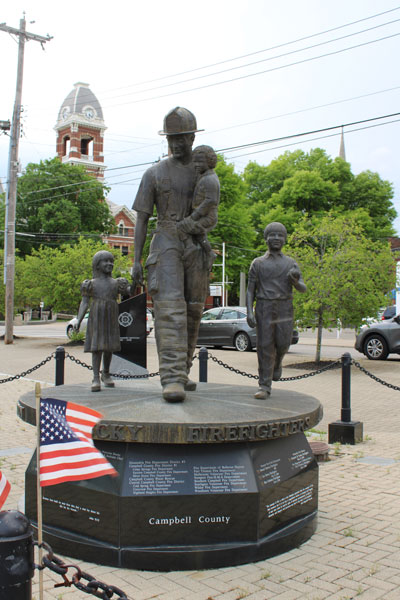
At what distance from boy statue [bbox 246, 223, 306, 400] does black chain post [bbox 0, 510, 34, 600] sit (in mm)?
3241

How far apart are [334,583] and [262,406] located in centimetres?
150

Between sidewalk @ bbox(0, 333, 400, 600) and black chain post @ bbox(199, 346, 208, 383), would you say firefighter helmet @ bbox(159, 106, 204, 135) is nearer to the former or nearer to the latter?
sidewalk @ bbox(0, 333, 400, 600)

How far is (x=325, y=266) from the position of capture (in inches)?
594

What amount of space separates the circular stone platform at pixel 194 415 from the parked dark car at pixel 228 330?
575 inches

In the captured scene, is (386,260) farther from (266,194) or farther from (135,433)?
(266,194)

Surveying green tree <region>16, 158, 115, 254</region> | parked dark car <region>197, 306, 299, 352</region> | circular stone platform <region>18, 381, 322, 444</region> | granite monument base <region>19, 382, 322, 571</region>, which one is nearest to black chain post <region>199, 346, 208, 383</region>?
circular stone platform <region>18, 381, 322, 444</region>

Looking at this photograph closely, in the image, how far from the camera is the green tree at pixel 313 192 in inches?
1526

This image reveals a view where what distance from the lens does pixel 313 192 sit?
3934 centimetres

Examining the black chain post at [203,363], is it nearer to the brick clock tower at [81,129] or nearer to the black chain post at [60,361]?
the black chain post at [60,361]

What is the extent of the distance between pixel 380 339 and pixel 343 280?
3.43 meters

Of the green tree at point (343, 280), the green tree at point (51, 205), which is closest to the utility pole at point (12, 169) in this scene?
the green tree at point (343, 280)

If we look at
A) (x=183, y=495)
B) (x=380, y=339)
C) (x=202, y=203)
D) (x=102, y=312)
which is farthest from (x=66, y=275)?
(x=183, y=495)

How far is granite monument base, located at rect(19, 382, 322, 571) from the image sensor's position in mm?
4105

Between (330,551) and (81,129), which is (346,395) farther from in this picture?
(81,129)
